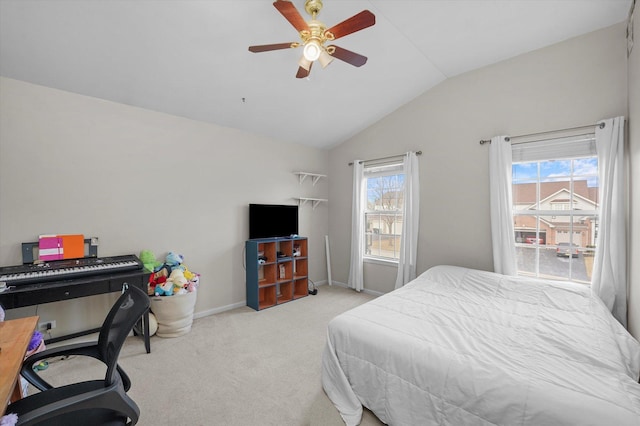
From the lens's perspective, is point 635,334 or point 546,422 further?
point 635,334

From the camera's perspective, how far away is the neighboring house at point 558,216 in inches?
105

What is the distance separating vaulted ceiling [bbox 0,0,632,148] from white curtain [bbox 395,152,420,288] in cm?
109

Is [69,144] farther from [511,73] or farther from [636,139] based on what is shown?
[636,139]

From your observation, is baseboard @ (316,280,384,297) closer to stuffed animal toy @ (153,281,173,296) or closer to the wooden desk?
stuffed animal toy @ (153,281,173,296)

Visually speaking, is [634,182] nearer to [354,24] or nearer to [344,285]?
[354,24]

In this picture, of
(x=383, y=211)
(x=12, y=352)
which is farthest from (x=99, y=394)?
(x=383, y=211)

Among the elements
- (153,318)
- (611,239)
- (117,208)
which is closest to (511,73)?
(611,239)

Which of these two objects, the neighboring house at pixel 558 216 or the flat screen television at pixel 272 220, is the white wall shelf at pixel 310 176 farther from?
the neighboring house at pixel 558 216

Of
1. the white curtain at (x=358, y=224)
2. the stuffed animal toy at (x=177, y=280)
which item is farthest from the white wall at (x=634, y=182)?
the stuffed animal toy at (x=177, y=280)

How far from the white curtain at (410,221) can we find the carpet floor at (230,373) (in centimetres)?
138

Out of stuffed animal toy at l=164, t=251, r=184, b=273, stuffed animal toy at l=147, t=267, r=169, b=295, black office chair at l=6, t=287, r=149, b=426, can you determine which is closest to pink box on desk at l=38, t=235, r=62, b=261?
stuffed animal toy at l=147, t=267, r=169, b=295

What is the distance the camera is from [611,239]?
93.2 inches

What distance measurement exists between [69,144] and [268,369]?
281 cm

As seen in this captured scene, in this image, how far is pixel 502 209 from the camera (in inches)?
116
